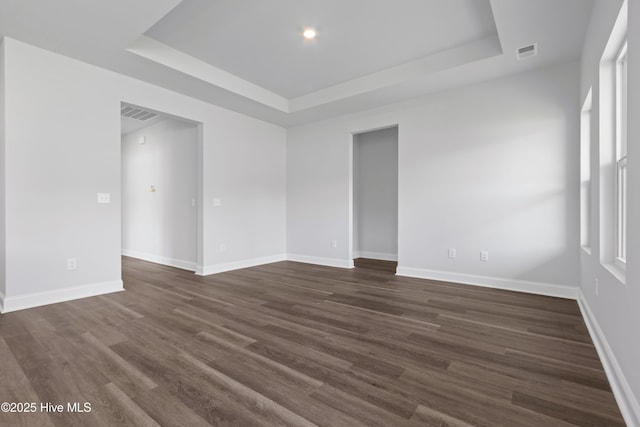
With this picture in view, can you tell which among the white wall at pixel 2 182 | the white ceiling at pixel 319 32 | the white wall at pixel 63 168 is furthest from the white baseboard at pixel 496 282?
the white wall at pixel 2 182

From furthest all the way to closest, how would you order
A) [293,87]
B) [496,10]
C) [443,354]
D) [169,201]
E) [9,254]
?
[169,201], [293,87], [9,254], [496,10], [443,354]

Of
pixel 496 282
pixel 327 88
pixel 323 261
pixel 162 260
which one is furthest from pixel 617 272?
pixel 162 260

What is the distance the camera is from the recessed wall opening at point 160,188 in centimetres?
511

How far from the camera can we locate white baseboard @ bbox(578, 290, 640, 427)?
1.35 m

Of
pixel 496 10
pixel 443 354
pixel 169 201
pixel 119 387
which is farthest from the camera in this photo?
pixel 169 201

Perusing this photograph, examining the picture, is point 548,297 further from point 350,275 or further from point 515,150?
point 350,275

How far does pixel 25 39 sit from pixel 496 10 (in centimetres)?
435

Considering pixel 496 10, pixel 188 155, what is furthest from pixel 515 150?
pixel 188 155

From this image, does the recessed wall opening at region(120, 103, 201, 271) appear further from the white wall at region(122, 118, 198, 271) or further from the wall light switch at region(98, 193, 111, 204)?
the wall light switch at region(98, 193, 111, 204)

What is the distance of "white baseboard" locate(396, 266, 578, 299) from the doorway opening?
4.76 feet

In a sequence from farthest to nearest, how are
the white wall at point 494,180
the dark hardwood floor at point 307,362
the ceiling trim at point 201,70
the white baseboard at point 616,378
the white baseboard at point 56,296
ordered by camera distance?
the white wall at point 494,180 < the ceiling trim at point 201,70 < the white baseboard at point 56,296 < the dark hardwood floor at point 307,362 < the white baseboard at point 616,378

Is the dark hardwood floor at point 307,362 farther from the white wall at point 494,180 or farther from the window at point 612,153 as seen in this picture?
the window at point 612,153

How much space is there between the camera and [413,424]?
1377 millimetres

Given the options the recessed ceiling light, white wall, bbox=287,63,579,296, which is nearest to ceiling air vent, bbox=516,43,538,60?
white wall, bbox=287,63,579,296
